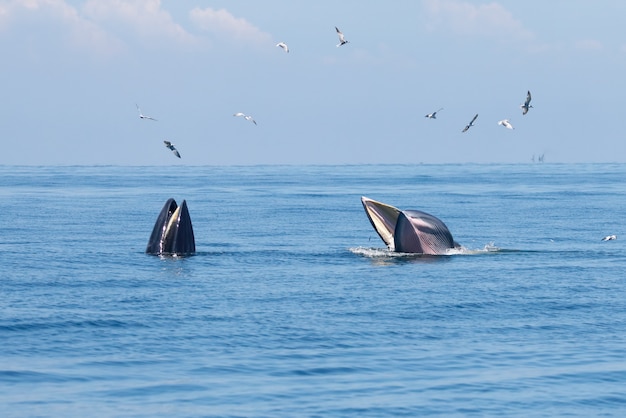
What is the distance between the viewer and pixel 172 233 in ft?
129

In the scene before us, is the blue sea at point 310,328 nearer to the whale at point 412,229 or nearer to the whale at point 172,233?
the whale at point 412,229

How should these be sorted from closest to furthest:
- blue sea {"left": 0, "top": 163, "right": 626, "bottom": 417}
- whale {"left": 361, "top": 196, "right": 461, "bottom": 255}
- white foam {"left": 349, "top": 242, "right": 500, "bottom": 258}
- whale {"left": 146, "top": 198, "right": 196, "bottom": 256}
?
blue sea {"left": 0, "top": 163, "right": 626, "bottom": 417}, whale {"left": 146, "top": 198, "right": 196, "bottom": 256}, whale {"left": 361, "top": 196, "right": 461, "bottom": 255}, white foam {"left": 349, "top": 242, "right": 500, "bottom": 258}

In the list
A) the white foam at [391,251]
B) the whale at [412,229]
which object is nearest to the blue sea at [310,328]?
the white foam at [391,251]

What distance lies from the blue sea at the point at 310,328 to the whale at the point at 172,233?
749mm

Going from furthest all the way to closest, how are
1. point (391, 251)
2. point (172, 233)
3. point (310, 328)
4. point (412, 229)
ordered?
point (391, 251)
point (412, 229)
point (172, 233)
point (310, 328)

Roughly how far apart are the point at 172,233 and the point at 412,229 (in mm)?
7895

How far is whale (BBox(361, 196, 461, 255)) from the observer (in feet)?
129

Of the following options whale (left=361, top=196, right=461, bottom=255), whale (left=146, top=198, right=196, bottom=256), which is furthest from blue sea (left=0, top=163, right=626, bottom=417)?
whale (left=146, top=198, right=196, bottom=256)

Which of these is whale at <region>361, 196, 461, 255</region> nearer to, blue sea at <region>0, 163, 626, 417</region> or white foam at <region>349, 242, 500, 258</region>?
white foam at <region>349, 242, 500, 258</region>

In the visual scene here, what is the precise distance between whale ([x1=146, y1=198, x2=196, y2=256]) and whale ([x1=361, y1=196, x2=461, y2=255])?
591 cm

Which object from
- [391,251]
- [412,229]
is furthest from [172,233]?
[412,229]

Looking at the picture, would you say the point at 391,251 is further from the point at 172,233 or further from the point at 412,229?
the point at 172,233

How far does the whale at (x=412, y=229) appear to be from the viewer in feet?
129

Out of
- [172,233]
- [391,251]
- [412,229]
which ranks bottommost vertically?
[391,251]
